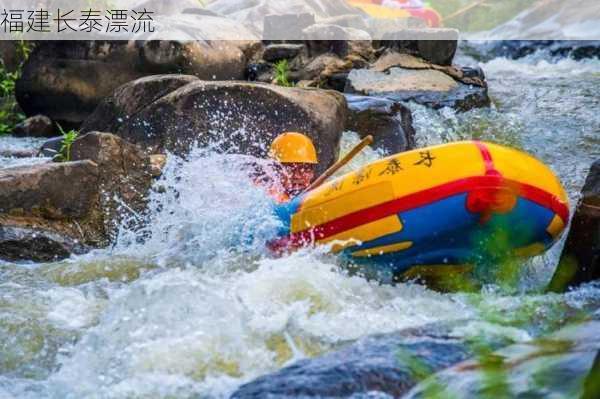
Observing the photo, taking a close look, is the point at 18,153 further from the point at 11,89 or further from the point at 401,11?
the point at 401,11

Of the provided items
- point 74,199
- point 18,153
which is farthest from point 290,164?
point 18,153

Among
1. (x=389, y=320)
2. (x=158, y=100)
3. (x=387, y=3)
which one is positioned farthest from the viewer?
(x=387, y=3)

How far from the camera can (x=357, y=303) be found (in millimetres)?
3496

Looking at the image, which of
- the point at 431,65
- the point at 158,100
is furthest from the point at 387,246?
the point at 431,65

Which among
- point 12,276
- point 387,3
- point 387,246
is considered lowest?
point 12,276

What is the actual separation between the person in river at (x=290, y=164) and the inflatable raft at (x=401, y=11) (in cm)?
1463

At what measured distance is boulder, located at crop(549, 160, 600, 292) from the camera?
3512 millimetres

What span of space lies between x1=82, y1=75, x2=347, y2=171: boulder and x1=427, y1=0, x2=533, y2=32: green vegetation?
56.4 feet

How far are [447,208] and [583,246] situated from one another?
0.63 meters

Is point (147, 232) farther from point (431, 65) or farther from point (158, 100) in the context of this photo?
point (431, 65)

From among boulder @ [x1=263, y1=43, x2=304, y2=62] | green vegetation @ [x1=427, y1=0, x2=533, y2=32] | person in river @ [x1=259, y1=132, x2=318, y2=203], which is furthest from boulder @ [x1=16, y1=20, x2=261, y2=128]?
green vegetation @ [x1=427, y1=0, x2=533, y2=32]

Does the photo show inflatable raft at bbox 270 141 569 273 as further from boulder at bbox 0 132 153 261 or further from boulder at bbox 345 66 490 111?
boulder at bbox 345 66 490 111

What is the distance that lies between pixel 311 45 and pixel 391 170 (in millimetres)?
7673

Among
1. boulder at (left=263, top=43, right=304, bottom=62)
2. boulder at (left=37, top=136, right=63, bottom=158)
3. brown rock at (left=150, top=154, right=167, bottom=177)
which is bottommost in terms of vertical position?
boulder at (left=37, top=136, right=63, bottom=158)
